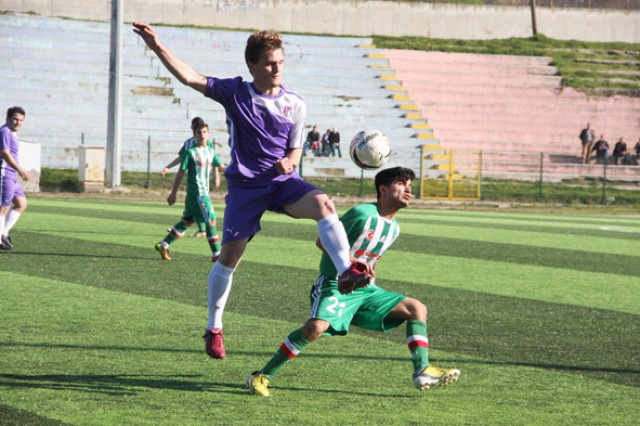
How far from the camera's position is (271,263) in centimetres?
1387

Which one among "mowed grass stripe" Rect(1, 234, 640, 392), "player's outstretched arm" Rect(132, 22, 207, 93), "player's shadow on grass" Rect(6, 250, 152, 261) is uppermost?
"player's outstretched arm" Rect(132, 22, 207, 93)

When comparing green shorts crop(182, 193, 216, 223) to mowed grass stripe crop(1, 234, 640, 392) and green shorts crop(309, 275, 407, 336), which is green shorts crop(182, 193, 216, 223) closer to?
mowed grass stripe crop(1, 234, 640, 392)

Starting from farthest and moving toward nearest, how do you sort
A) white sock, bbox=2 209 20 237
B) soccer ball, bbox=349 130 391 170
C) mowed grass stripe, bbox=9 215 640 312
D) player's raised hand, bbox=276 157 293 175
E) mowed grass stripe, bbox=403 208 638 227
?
1. mowed grass stripe, bbox=403 208 638 227
2. white sock, bbox=2 209 20 237
3. mowed grass stripe, bbox=9 215 640 312
4. soccer ball, bbox=349 130 391 170
5. player's raised hand, bbox=276 157 293 175

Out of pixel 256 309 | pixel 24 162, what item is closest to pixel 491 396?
pixel 256 309

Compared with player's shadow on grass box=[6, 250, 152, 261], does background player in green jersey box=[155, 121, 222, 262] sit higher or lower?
higher

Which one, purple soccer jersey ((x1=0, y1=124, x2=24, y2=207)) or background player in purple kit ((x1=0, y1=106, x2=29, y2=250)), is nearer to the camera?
background player in purple kit ((x1=0, y1=106, x2=29, y2=250))

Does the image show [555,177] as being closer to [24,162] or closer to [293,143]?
[24,162]

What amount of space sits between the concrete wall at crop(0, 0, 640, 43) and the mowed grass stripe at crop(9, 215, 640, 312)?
1236 inches

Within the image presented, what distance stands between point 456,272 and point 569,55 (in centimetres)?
3976

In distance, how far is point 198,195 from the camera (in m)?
14.1

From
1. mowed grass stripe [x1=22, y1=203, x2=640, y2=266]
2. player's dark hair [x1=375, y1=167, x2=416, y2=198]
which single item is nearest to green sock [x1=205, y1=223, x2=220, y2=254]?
mowed grass stripe [x1=22, y1=203, x2=640, y2=266]

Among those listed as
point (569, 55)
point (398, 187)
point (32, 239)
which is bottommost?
point (32, 239)

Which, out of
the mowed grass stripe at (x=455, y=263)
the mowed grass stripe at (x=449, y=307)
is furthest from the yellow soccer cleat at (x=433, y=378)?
the mowed grass stripe at (x=455, y=263)

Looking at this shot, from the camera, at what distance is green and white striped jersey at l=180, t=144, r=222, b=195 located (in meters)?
14.2
